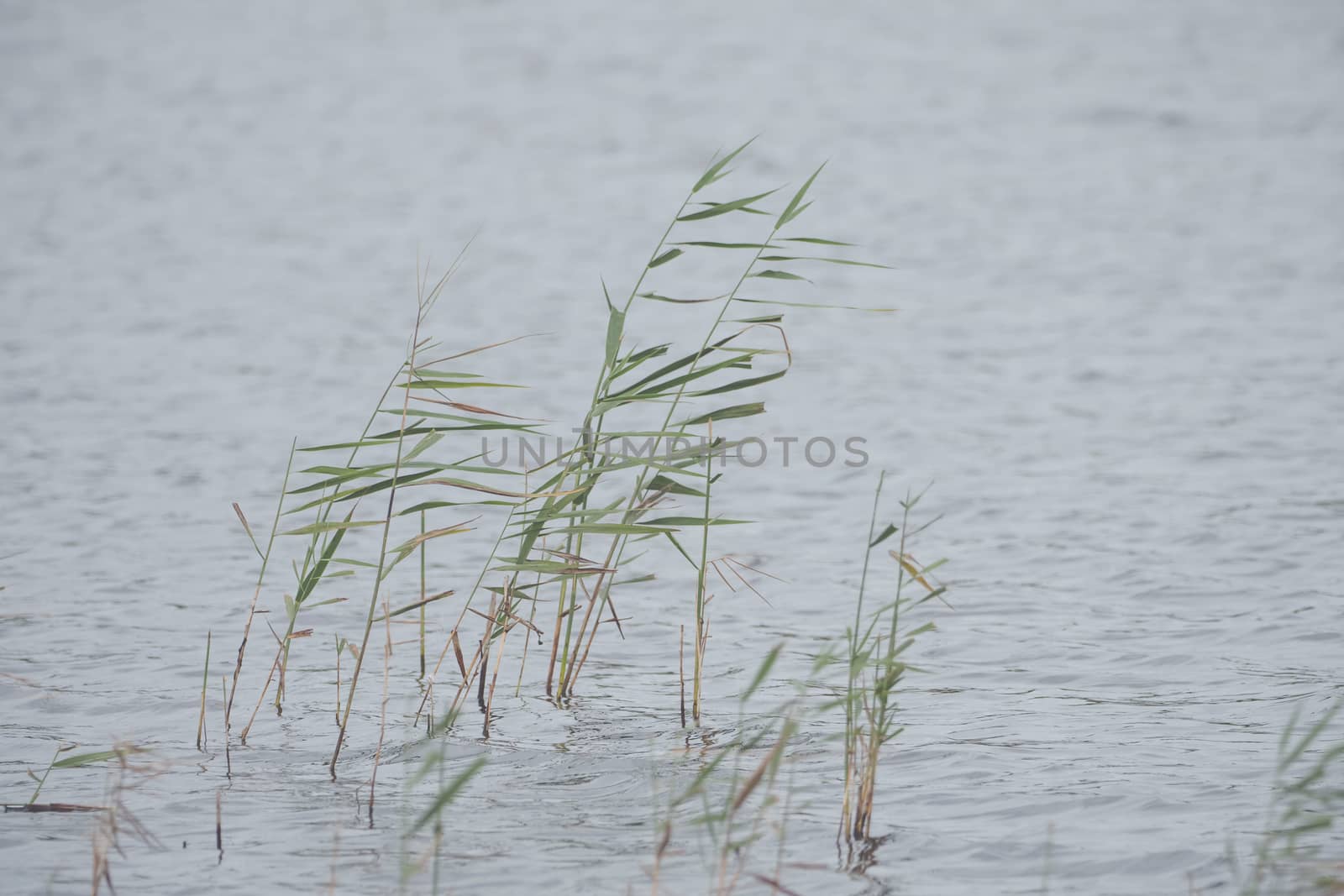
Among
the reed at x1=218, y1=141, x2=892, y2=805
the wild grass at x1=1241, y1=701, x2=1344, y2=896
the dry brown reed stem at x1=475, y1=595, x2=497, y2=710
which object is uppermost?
the reed at x1=218, y1=141, x2=892, y2=805

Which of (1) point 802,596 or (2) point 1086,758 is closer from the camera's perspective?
(2) point 1086,758

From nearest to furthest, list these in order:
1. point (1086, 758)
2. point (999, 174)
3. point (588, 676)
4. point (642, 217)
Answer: point (1086, 758), point (588, 676), point (642, 217), point (999, 174)

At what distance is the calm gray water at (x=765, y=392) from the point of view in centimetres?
549

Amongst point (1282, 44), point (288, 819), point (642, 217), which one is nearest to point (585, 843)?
point (288, 819)

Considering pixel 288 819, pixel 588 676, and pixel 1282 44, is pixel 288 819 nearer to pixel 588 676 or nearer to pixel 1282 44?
pixel 588 676

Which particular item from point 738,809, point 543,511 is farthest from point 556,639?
point 738,809

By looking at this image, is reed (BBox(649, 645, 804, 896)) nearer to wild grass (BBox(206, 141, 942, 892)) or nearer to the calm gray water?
wild grass (BBox(206, 141, 942, 892))

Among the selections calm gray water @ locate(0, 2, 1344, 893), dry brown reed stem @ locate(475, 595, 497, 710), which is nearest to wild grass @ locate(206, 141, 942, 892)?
dry brown reed stem @ locate(475, 595, 497, 710)

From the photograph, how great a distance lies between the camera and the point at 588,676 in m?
7.09

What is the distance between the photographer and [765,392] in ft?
44.5

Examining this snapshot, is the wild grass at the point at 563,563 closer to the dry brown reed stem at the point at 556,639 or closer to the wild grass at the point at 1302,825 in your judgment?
the dry brown reed stem at the point at 556,639

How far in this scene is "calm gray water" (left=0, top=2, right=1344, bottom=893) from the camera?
549cm

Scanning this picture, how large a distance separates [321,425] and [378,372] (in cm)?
176

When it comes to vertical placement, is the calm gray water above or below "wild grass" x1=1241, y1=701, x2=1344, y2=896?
above
